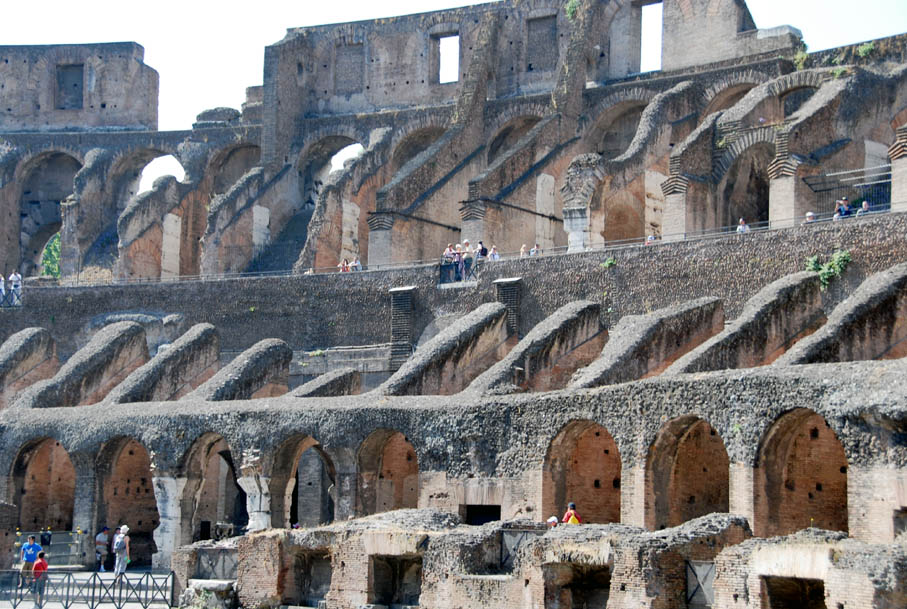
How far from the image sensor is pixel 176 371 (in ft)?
127

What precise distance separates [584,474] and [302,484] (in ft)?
29.7

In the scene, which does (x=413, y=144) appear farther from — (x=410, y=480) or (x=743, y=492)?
(x=743, y=492)

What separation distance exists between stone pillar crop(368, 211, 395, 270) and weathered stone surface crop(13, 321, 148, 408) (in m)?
7.19

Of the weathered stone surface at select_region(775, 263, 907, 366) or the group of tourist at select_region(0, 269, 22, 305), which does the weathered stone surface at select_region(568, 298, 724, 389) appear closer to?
the weathered stone surface at select_region(775, 263, 907, 366)

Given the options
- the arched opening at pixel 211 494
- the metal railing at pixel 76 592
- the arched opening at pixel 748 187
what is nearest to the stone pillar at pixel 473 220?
the arched opening at pixel 748 187

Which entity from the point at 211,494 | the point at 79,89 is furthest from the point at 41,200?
the point at 211,494

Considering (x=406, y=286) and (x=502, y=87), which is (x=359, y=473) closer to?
(x=406, y=286)

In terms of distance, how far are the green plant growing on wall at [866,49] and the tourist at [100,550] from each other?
919 inches

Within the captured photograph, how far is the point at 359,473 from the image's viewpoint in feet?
107

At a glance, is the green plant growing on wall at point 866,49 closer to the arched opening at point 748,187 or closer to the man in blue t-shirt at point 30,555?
the arched opening at point 748,187

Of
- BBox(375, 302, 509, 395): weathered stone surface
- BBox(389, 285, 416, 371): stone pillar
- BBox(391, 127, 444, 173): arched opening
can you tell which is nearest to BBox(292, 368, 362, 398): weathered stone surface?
BBox(375, 302, 509, 395): weathered stone surface

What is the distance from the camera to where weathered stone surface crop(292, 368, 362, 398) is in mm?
34750

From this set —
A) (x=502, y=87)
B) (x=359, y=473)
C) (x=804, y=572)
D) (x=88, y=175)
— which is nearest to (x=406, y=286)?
(x=359, y=473)

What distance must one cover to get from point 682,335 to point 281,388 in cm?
1069
